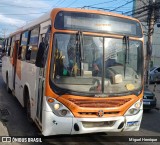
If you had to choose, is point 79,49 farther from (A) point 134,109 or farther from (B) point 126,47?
(A) point 134,109

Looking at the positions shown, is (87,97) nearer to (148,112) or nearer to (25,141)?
Answer: (25,141)

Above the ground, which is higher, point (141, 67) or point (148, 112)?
point (141, 67)

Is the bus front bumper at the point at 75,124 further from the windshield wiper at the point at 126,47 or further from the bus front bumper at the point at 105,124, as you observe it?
the windshield wiper at the point at 126,47

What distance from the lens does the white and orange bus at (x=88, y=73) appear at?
6.08m

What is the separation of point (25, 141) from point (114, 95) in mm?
2300

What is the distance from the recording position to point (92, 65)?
6.38 meters

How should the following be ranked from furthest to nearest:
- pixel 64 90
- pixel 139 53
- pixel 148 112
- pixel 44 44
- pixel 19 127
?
pixel 148 112 → pixel 19 127 → pixel 139 53 → pixel 44 44 → pixel 64 90

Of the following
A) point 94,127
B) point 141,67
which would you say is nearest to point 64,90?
point 94,127

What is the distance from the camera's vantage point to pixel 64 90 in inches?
239

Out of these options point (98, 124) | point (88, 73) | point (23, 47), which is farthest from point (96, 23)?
point (23, 47)

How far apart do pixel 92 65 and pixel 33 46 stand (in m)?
2.32

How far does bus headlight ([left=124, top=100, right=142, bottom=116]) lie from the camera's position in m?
6.61

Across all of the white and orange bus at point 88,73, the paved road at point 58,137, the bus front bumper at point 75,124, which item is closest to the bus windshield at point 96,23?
the white and orange bus at point 88,73

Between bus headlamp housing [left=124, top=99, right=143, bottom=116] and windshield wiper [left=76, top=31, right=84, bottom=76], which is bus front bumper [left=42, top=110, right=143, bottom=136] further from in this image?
windshield wiper [left=76, top=31, right=84, bottom=76]
